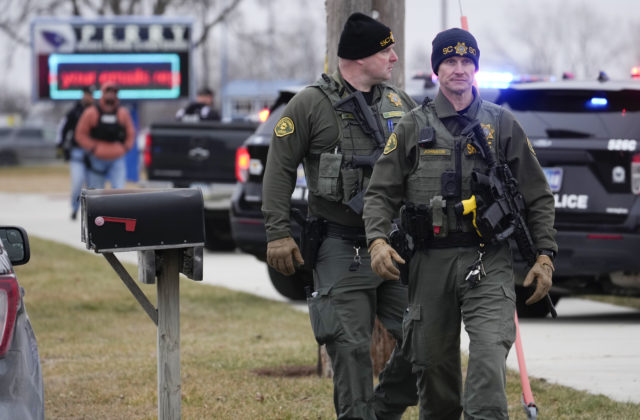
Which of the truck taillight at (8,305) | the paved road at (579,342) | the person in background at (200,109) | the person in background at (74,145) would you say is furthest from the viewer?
the person in background at (74,145)

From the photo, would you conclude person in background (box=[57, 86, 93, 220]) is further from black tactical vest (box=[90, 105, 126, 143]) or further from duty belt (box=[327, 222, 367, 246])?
duty belt (box=[327, 222, 367, 246])

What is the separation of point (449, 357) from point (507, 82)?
2464mm

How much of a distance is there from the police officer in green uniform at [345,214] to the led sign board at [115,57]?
811 inches

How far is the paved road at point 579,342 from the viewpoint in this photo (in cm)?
710

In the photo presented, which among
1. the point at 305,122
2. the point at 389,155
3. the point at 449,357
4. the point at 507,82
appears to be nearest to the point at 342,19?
the point at 507,82

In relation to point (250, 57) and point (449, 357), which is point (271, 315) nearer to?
point (449, 357)

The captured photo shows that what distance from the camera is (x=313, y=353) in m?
8.01

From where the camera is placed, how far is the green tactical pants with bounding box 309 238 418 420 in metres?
5.27

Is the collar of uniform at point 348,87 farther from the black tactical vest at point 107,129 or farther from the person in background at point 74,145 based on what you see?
the person in background at point 74,145

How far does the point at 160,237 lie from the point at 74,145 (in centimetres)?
1306

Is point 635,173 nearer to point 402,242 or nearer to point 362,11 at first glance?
point 362,11

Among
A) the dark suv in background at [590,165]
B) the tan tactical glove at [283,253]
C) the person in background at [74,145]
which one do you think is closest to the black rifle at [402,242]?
the tan tactical glove at [283,253]

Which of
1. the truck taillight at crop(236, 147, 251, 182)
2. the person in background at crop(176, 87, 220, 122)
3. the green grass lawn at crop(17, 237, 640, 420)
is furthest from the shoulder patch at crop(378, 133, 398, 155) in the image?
the person in background at crop(176, 87, 220, 122)

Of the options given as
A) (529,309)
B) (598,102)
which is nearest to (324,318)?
(598,102)
